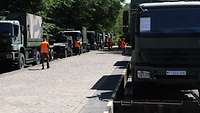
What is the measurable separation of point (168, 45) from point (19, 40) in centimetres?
1639

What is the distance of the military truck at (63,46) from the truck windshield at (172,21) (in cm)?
2945

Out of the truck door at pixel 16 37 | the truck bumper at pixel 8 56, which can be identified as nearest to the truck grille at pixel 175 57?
the truck bumper at pixel 8 56

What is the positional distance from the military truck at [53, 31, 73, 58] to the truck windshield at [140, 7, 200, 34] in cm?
2945

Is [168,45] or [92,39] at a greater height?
[168,45]

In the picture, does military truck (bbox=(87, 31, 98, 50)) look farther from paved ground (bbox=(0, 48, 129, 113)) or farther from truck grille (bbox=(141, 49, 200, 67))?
truck grille (bbox=(141, 49, 200, 67))

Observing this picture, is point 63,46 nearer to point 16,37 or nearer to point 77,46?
point 77,46

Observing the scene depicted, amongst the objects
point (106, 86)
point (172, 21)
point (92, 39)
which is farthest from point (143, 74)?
point (92, 39)

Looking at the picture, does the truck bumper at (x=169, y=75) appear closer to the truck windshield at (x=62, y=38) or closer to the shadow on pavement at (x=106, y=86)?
the shadow on pavement at (x=106, y=86)

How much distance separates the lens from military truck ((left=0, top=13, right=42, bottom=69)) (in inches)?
1062

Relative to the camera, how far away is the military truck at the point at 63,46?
43.0 metres

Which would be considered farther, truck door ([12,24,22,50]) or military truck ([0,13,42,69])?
truck door ([12,24,22,50])

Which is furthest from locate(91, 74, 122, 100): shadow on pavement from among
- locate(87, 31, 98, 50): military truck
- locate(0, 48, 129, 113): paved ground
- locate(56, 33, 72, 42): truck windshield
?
locate(87, 31, 98, 50): military truck

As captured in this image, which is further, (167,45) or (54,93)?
(54,93)

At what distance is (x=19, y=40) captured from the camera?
28.4 metres
